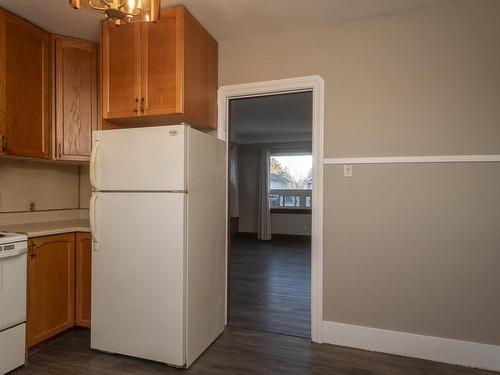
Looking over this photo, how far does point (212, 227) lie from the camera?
2.39 metres

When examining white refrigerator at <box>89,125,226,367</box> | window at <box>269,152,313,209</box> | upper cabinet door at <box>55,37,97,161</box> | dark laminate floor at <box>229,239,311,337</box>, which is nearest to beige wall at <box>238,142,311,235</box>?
window at <box>269,152,313,209</box>

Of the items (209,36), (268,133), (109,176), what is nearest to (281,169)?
(268,133)

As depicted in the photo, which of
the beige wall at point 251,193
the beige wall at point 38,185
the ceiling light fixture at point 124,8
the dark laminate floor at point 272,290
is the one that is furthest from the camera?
the beige wall at point 251,193

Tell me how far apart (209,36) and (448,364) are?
3.06 m

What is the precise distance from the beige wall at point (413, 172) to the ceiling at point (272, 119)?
1.08 m

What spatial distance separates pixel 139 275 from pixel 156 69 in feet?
4.82

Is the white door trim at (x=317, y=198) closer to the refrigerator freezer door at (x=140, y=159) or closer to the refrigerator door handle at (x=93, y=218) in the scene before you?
the refrigerator freezer door at (x=140, y=159)

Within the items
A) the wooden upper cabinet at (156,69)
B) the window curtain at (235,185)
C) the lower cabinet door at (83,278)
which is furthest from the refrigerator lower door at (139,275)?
the window curtain at (235,185)

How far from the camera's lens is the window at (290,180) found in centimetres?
716

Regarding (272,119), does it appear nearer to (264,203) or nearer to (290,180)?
(290,180)

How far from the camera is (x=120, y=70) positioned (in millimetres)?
2326

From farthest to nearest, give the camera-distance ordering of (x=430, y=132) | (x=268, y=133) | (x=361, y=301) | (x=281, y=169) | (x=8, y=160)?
1. (x=281, y=169)
2. (x=268, y=133)
3. (x=8, y=160)
4. (x=361, y=301)
5. (x=430, y=132)

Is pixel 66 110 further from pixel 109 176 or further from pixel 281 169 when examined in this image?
pixel 281 169

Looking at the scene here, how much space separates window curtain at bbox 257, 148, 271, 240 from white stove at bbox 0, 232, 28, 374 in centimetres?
549
